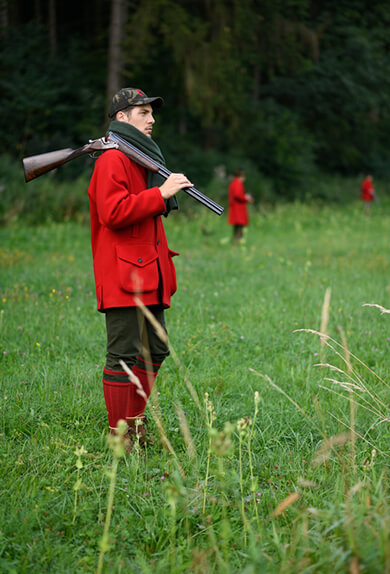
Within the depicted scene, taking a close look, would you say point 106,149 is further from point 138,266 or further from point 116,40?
point 116,40

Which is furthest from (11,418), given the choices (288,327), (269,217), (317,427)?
(269,217)

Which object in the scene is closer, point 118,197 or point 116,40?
point 118,197

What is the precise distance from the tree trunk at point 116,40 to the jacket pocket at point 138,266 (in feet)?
57.0

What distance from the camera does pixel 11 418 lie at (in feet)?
11.4

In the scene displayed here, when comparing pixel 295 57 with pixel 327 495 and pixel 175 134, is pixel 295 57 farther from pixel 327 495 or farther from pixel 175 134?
pixel 327 495

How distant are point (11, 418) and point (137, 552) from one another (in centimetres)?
155

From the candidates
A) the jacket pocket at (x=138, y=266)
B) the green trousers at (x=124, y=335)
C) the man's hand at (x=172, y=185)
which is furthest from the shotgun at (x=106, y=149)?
the green trousers at (x=124, y=335)

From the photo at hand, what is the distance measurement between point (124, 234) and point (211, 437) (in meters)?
1.37

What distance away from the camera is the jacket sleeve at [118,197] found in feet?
9.62

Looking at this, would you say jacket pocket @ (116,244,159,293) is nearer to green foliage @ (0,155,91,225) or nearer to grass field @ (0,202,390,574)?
grass field @ (0,202,390,574)

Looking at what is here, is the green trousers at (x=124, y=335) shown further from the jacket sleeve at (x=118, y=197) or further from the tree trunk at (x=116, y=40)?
the tree trunk at (x=116, y=40)

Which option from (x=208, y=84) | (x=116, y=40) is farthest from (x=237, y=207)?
(x=116, y=40)

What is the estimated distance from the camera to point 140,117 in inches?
126

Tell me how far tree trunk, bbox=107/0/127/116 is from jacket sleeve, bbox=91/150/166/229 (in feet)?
56.4
